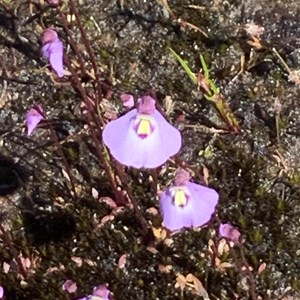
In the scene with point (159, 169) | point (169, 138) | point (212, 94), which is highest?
point (212, 94)

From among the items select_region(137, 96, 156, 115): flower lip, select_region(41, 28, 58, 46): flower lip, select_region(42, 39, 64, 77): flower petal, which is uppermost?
select_region(41, 28, 58, 46): flower lip

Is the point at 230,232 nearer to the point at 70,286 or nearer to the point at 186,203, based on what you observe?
the point at 186,203

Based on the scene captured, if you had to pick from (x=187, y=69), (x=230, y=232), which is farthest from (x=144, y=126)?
(x=187, y=69)

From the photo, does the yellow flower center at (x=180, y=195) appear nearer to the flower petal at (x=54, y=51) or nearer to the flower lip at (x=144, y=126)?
the flower lip at (x=144, y=126)

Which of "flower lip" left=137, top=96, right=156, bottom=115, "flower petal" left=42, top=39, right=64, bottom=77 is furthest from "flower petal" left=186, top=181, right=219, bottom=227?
"flower petal" left=42, top=39, right=64, bottom=77

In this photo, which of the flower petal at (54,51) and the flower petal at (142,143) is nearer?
the flower petal at (142,143)

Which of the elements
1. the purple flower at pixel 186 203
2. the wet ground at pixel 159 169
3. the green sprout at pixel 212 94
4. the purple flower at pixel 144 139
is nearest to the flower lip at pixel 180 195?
the purple flower at pixel 186 203

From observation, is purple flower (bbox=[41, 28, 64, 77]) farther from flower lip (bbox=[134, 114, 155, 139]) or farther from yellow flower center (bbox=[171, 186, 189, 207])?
yellow flower center (bbox=[171, 186, 189, 207])
